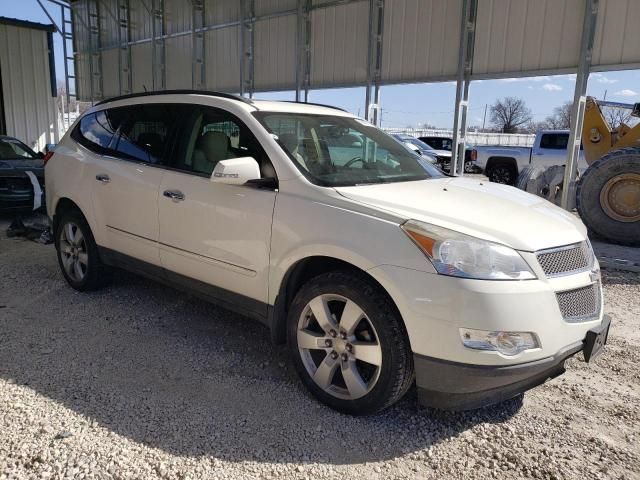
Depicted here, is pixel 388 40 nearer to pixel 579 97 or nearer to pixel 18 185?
pixel 579 97

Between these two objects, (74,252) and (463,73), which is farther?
(463,73)

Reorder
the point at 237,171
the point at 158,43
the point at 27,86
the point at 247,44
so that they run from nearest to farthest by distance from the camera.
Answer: the point at 237,171, the point at 247,44, the point at 158,43, the point at 27,86

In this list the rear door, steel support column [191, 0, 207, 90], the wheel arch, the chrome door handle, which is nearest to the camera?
the wheel arch

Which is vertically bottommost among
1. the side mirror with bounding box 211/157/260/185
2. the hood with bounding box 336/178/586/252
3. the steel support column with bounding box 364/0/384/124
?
the hood with bounding box 336/178/586/252

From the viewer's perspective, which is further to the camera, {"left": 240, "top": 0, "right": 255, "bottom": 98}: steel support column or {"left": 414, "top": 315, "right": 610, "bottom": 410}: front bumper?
{"left": 240, "top": 0, "right": 255, "bottom": 98}: steel support column

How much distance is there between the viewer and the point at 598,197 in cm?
788

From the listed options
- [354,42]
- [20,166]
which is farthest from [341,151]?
[354,42]

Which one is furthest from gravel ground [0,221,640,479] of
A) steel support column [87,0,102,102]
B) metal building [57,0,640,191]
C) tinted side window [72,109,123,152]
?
steel support column [87,0,102,102]

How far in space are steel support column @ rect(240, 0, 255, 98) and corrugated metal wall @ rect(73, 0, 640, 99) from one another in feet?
0.52

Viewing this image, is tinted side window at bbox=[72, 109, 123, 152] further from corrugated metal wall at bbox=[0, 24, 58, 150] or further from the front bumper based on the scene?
corrugated metal wall at bbox=[0, 24, 58, 150]

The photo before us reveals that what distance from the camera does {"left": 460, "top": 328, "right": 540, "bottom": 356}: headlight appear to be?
2479 mm

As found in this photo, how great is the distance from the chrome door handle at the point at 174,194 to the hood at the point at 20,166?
5968 millimetres

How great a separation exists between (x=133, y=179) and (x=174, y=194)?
1.88 feet

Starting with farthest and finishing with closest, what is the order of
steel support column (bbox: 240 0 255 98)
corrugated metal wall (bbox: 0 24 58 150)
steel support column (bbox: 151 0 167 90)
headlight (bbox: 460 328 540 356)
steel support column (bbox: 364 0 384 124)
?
corrugated metal wall (bbox: 0 24 58 150), steel support column (bbox: 151 0 167 90), steel support column (bbox: 240 0 255 98), steel support column (bbox: 364 0 384 124), headlight (bbox: 460 328 540 356)
